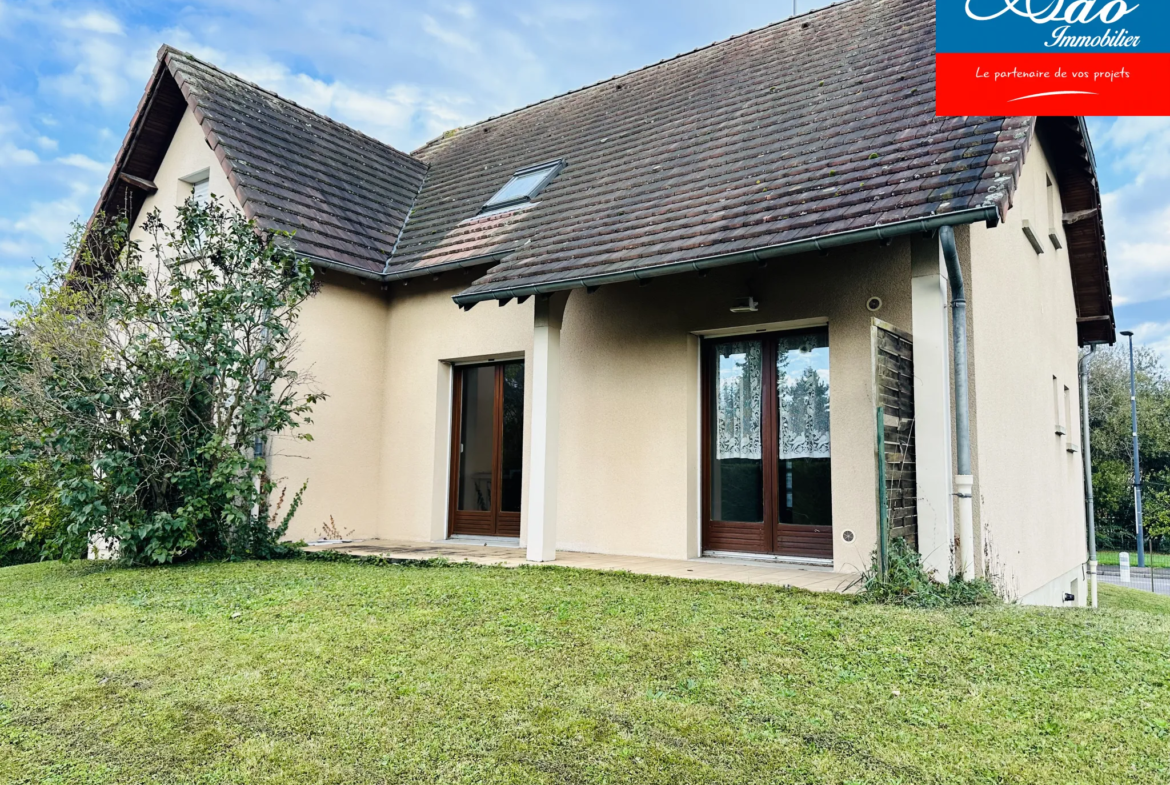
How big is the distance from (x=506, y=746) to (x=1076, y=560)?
11799 mm

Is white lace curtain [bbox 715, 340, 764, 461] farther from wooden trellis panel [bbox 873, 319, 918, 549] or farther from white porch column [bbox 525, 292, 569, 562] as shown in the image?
wooden trellis panel [bbox 873, 319, 918, 549]

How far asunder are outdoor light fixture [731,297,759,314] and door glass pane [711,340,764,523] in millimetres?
478

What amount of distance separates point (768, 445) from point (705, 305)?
152cm

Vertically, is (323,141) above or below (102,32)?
below

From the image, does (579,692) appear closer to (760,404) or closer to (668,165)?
(760,404)

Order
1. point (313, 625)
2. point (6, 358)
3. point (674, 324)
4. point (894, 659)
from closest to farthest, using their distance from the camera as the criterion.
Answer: point (894, 659)
point (313, 625)
point (6, 358)
point (674, 324)

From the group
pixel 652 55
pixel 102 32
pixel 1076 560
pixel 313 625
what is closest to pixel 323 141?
pixel 652 55

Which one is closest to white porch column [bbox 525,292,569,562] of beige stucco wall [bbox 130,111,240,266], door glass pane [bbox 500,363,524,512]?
door glass pane [bbox 500,363,524,512]

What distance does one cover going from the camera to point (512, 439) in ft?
31.3

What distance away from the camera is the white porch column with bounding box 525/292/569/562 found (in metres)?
7.24

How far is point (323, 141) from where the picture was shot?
473 inches

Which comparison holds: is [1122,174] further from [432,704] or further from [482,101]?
[432,704]

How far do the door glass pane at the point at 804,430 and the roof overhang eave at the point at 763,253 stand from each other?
140cm

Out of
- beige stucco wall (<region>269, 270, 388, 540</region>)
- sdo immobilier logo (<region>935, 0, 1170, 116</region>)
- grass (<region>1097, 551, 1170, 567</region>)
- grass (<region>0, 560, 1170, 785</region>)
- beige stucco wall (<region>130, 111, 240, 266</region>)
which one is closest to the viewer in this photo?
grass (<region>0, 560, 1170, 785</region>)
